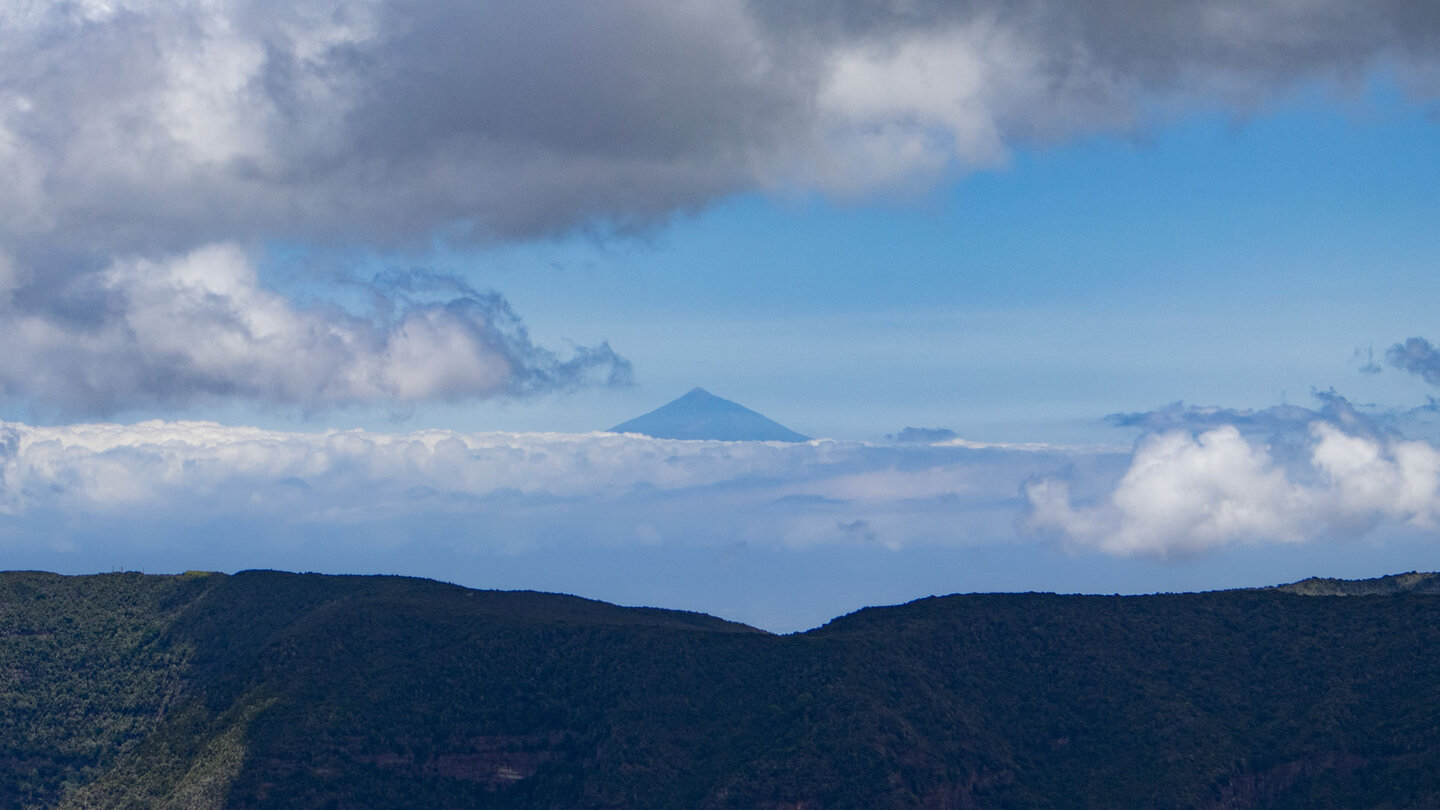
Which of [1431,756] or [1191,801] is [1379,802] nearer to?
[1431,756]

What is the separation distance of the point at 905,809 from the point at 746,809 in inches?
773

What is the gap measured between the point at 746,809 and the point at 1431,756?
83798 mm

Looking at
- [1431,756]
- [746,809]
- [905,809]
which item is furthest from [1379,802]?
[746,809]

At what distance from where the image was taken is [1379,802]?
641 ft

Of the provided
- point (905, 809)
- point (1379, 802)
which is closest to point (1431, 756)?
point (1379, 802)

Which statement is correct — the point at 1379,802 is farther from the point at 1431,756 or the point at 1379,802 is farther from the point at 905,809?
the point at 905,809

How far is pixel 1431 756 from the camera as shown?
647 feet

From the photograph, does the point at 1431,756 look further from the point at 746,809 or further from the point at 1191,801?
the point at 746,809

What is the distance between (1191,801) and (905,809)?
35355 mm

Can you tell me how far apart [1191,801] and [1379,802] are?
71.9ft

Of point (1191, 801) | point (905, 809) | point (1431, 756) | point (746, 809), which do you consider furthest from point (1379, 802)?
point (746, 809)

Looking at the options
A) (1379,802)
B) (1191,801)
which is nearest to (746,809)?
(1191,801)

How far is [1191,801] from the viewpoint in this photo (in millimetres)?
199750

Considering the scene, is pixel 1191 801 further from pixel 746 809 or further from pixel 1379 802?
pixel 746 809
